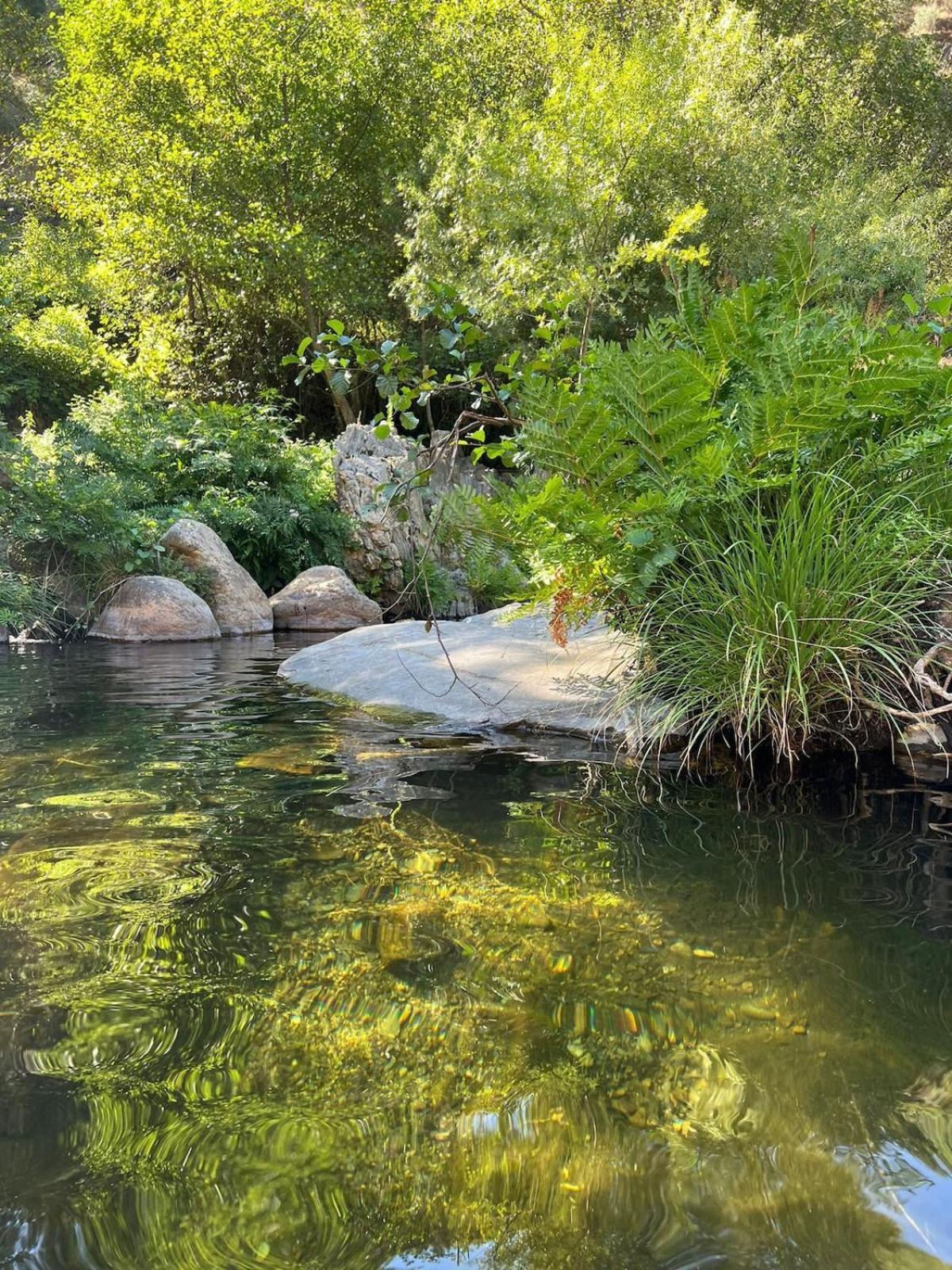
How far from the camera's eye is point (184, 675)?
6.57 m

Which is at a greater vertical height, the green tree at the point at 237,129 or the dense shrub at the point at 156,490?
the green tree at the point at 237,129

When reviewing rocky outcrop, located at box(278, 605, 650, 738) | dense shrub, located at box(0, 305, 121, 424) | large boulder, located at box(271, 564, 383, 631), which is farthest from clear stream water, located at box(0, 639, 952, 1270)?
dense shrub, located at box(0, 305, 121, 424)

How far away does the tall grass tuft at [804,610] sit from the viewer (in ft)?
10.4

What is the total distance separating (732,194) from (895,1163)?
644 inches

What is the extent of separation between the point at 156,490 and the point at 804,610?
1069cm

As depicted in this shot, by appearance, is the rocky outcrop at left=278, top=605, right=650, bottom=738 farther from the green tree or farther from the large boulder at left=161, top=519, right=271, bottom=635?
the green tree

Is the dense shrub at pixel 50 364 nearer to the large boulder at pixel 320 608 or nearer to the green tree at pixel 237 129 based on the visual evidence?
the green tree at pixel 237 129

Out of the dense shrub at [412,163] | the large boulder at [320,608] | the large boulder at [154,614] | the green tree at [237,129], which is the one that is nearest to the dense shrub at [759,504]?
the large boulder at [154,614]

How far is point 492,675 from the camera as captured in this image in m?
4.69

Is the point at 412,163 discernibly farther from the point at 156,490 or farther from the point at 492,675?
the point at 492,675

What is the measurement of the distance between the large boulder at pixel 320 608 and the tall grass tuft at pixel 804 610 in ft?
26.4

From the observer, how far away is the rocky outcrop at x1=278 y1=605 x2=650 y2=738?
4125 mm

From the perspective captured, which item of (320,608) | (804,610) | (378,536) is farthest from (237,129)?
(804,610)

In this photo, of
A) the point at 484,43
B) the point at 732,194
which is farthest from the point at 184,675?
the point at 484,43
